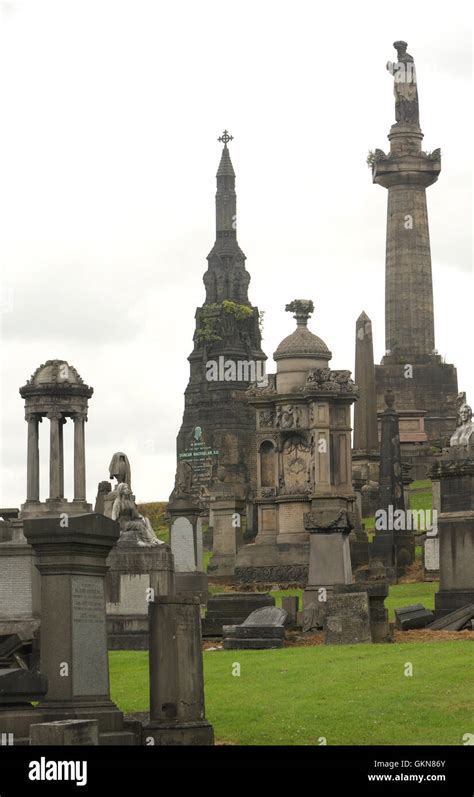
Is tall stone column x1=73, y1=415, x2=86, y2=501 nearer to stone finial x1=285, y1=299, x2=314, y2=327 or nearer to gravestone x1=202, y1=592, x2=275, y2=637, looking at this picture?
gravestone x1=202, y1=592, x2=275, y2=637

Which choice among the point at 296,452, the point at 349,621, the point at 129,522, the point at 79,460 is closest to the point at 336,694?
the point at 349,621

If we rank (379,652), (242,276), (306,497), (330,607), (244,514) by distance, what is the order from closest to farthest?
(379,652) → (330,607) → (306,497) → (244,514) → (242,276)

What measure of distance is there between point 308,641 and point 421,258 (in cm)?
4930

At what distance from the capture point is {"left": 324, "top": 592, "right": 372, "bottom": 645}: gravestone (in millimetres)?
23938

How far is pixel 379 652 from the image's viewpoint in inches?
874

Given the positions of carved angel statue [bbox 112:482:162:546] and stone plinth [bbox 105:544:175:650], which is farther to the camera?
carved angel statue [bbox 112:482:162:546]

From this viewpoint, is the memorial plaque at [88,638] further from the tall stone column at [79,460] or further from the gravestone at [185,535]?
the gravestone at [185,535]

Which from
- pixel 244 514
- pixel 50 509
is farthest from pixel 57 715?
pixel 244 514

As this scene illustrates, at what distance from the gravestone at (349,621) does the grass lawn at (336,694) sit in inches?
19.7

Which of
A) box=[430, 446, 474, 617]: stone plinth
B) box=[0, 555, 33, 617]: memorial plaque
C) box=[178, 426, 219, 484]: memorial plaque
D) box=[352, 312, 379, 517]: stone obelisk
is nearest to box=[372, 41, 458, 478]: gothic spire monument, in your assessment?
box=[352, 312, 379, 517]: stone obelisk

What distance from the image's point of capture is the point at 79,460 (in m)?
33.4

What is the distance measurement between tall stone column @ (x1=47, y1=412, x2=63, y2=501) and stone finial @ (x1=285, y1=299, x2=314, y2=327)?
10.9 meters

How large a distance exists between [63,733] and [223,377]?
80.0 m
